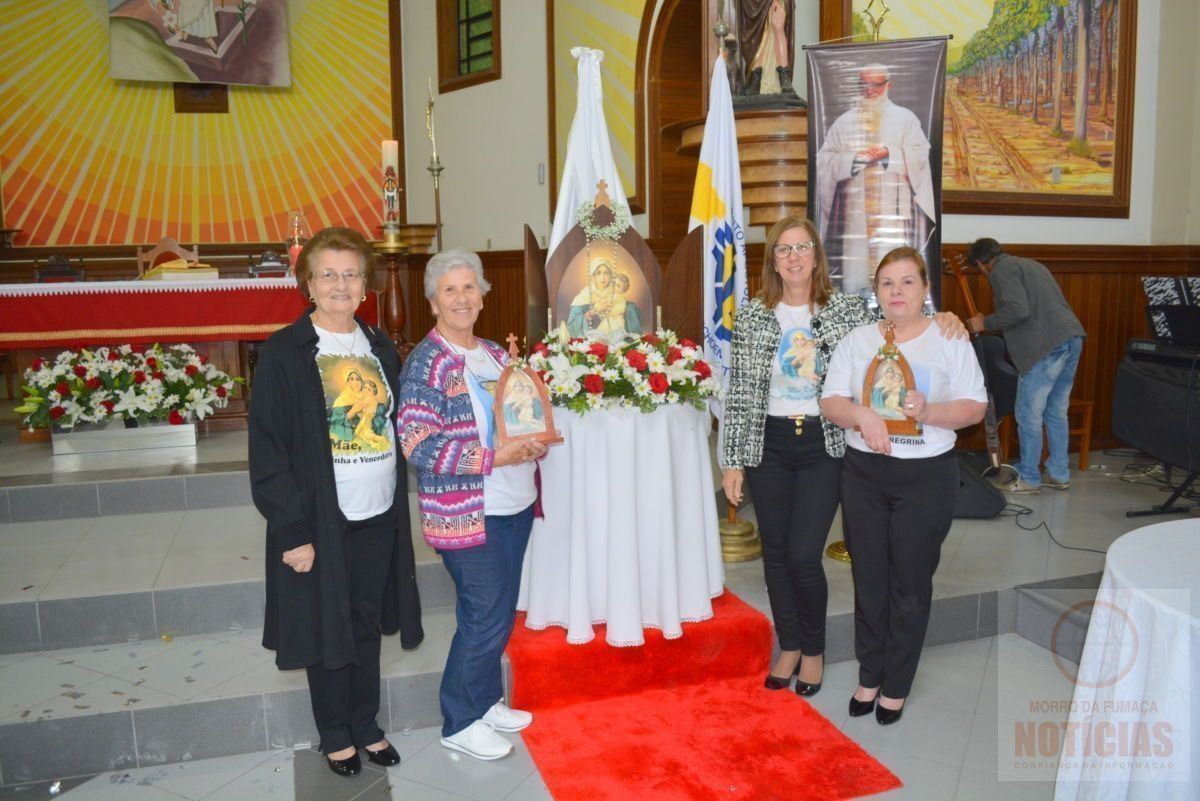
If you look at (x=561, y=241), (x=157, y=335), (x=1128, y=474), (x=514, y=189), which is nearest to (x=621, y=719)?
(x=561, y=241)

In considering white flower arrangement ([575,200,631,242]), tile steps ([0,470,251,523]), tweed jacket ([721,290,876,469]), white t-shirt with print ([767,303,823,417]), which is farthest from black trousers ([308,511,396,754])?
tile steps ([0,470,251,523])

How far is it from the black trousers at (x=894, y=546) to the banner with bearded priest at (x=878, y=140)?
165 cm

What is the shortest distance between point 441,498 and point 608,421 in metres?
0.80

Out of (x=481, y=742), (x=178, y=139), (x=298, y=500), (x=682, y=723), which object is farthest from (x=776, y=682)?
(x=178, y=139)

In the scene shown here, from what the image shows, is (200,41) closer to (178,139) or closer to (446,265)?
(178,139)

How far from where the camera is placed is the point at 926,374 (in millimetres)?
2824

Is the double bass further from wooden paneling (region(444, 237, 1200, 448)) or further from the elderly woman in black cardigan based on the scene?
the elderly woman in black cardigan

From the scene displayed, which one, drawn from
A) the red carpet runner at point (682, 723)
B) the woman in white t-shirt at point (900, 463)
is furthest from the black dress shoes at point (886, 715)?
the red carpet runner at point (682, 723)

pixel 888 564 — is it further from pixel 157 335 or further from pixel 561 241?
pixel 157 335

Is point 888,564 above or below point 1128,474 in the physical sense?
above

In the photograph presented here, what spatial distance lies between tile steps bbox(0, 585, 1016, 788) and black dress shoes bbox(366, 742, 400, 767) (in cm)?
23

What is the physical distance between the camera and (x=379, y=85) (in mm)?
9445

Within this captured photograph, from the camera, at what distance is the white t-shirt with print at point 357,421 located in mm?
2557

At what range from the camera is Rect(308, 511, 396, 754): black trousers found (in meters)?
2.66
